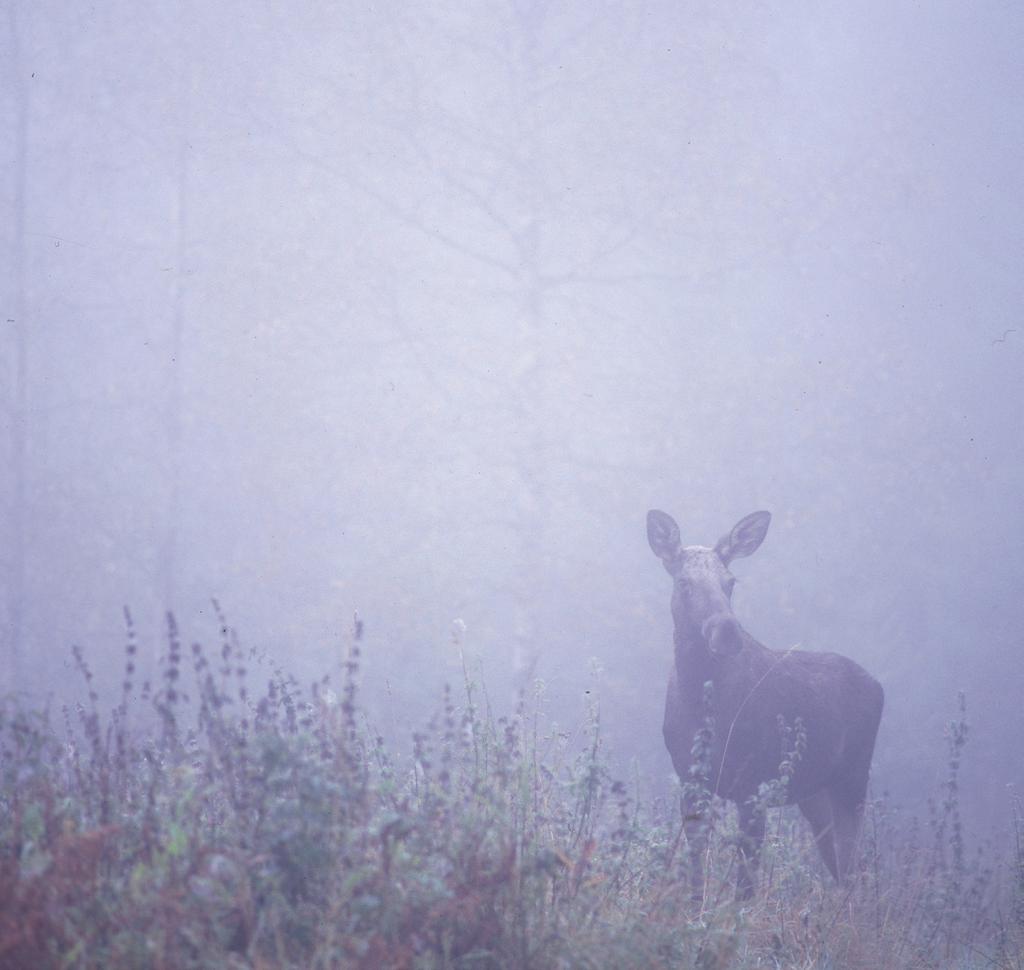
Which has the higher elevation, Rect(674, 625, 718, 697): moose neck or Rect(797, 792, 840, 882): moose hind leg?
Rect(674, 625, 718, 697): moose neck

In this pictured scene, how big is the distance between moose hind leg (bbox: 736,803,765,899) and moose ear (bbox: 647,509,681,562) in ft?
6.55

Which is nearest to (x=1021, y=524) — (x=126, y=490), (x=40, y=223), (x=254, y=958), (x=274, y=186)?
(x=274, y=186)

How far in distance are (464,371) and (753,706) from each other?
9940 mm

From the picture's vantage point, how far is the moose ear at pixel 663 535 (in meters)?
7.03

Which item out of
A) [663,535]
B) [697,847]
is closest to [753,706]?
[663,535]

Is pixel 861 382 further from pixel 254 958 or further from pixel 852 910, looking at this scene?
pixel 254 958

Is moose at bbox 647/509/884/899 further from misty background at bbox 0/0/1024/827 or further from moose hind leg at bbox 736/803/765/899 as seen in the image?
misty background at bbox 0/0/1024/827

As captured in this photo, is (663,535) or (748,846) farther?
(663,535)

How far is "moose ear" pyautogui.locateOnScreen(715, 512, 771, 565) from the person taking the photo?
7074mm

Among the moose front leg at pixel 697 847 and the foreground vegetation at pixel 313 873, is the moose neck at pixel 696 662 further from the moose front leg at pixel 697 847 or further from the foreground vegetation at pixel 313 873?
the foreground vegetation at pixel 313 873

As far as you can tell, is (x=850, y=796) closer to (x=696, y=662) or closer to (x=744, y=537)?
Answer: (x=696, y=662)

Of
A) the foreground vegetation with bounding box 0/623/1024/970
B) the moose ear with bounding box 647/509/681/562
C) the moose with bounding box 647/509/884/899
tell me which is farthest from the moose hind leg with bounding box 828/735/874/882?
the foreground vegetation with bounding box 0/623/1024/970

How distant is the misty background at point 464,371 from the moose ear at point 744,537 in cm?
531

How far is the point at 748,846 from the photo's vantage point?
199 inches
